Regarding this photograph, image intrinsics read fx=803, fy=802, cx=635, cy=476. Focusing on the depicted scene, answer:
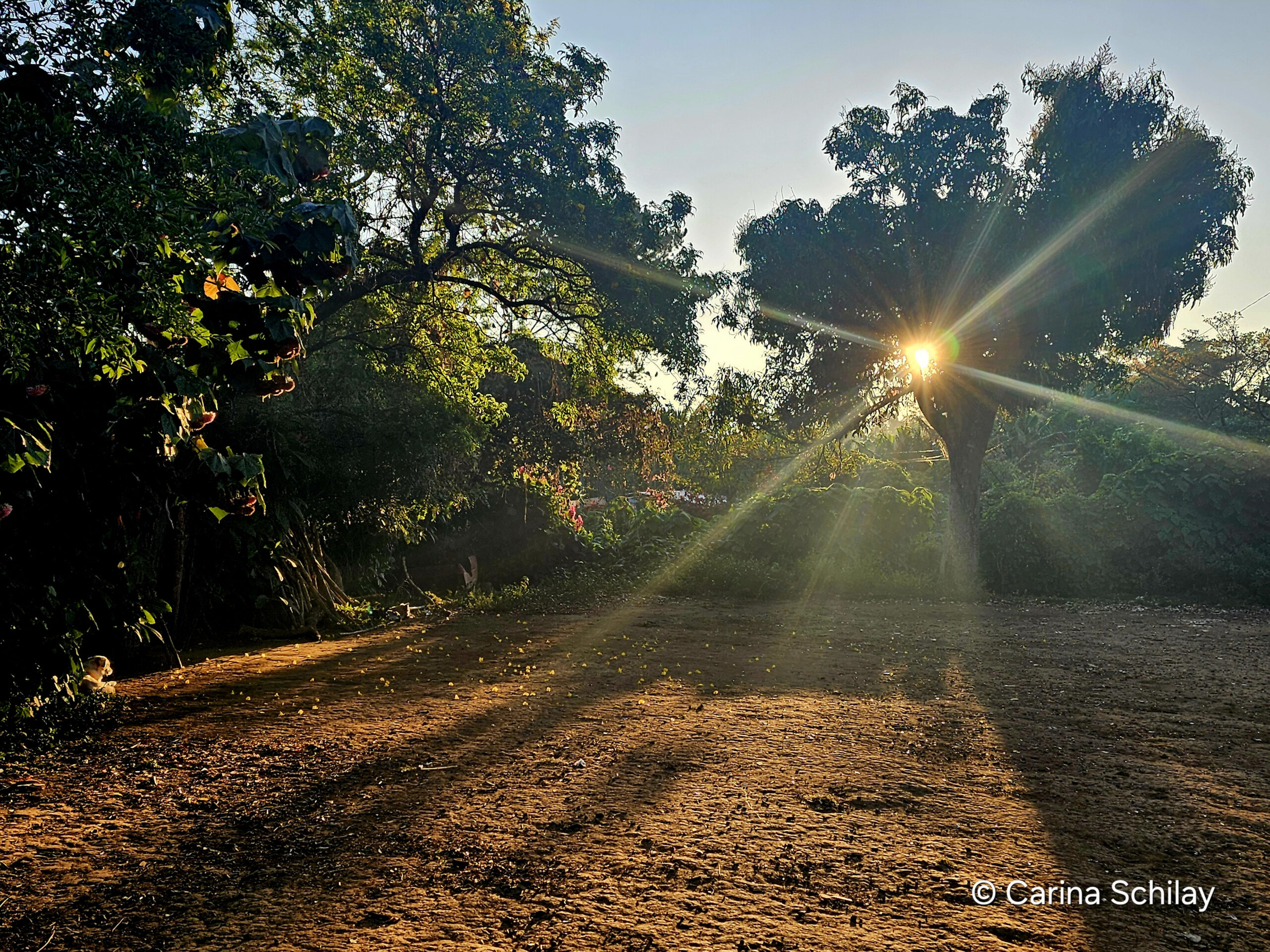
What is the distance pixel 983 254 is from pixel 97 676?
45.3 feet

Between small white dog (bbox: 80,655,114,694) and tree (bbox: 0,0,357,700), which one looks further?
small white dog (bbox: 80,655,114,694)

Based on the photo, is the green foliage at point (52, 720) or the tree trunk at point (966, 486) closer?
the green foliage at point (52, 720)

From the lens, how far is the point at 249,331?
5.02m

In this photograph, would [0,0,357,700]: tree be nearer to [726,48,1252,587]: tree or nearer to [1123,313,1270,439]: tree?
[726,48,1252,587]: tree

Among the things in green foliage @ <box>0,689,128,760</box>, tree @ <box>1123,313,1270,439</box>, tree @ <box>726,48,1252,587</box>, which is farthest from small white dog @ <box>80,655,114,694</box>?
tree @ <box>1123,313,1270,439</box>

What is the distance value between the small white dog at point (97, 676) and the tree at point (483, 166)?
4653 mm

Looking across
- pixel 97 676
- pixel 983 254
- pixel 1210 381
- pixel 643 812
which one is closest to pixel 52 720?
pixel 97 676

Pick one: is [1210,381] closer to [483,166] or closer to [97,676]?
[483,166]

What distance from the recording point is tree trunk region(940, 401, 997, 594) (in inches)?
597

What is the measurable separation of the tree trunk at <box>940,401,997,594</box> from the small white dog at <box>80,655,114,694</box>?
1332 centimetres

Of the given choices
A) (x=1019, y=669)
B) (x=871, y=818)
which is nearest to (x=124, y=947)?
(x=871, y=818)

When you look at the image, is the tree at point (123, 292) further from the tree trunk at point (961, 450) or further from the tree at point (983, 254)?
the tree trunk at point (961, 450)

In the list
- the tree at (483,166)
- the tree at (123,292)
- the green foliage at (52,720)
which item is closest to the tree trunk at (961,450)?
the tree at (483,166)

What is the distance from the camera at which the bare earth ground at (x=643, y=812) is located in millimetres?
2814
